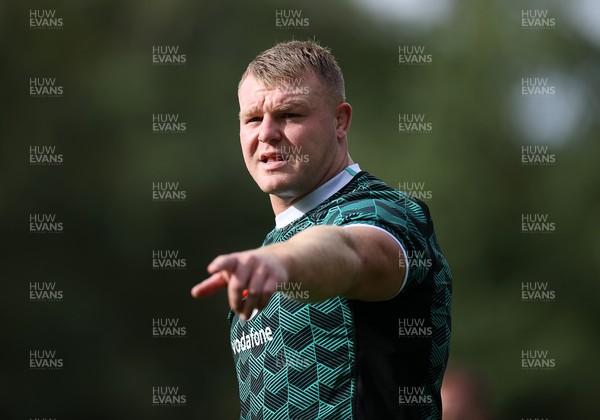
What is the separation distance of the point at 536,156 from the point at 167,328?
5.79 m

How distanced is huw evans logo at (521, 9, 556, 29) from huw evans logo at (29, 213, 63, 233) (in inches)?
270

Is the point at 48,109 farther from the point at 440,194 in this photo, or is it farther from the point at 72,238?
the point at 440,194

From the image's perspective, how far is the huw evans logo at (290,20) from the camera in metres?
13.0

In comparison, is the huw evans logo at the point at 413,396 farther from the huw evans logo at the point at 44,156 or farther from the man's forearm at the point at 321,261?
the huw evans logo at the point at 44,156

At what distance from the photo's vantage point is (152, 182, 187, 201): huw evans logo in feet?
42.7

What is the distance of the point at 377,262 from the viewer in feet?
9.69

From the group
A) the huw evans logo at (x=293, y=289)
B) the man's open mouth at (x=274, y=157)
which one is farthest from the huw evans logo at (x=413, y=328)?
the man's open mouth at (x=274, y=157)

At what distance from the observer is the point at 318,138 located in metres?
3.69

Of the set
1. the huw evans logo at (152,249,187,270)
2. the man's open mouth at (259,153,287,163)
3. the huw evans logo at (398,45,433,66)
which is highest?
the huw evans logo at (398,45,433,66)

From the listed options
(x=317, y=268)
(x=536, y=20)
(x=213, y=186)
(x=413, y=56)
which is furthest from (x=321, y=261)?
(x=536, y=20)

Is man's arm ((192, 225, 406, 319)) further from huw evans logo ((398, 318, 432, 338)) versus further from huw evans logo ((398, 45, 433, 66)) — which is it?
huw evans logo ((398, 45, 433, 66))

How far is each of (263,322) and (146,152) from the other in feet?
32.2

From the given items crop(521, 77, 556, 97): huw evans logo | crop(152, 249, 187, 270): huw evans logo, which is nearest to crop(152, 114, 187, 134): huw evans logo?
crop(152, 249, 187, 270): huw evans logo

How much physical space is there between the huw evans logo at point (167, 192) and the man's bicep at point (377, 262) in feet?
32.8
